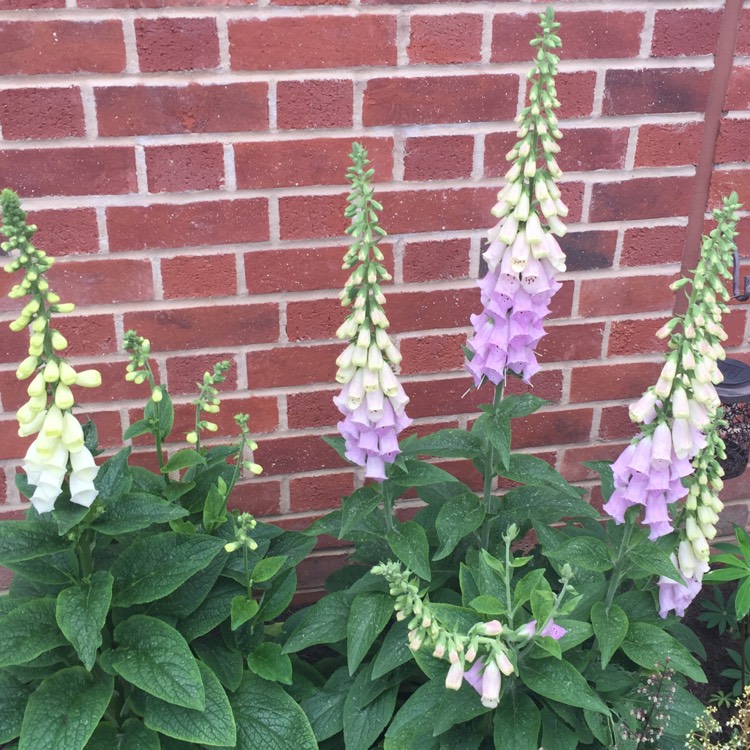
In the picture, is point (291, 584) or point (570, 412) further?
point (570, 412)

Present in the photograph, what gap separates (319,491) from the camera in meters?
2.69

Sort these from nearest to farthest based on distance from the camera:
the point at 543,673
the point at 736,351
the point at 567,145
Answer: the point at 543,673 < the point at 567,145 < the point at 736,351

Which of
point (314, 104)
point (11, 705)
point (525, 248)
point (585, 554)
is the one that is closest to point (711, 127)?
point (525, 248)

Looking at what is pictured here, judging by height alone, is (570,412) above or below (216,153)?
below

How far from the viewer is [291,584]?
2.22 metres

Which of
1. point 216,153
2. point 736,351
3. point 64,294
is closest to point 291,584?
point 64,294

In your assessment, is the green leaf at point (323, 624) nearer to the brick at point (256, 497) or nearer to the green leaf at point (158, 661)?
the green leaf at point (158, 661)

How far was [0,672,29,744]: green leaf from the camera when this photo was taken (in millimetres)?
1957

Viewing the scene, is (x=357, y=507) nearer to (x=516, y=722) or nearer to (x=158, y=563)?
(x=158, y=563)

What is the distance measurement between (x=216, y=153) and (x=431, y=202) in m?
0.58

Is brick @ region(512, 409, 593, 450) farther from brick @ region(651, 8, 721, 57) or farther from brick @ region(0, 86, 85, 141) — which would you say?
brick @ region(0, 86, 85, 141)

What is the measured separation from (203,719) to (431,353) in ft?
3.82

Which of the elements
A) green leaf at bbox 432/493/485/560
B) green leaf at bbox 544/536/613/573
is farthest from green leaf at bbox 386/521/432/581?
green leaf at bbox 544/536/613/573

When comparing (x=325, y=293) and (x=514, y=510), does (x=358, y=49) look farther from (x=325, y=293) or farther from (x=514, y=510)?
(x=514, y=510)
